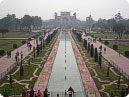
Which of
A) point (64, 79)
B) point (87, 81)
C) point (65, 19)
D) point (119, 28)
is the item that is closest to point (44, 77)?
point (64, 79)

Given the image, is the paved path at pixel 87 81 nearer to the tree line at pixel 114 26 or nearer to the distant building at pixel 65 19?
the tree line at pixel 114 26

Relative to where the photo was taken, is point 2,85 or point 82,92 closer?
point 82,92

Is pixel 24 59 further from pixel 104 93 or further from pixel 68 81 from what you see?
pixel 104 93

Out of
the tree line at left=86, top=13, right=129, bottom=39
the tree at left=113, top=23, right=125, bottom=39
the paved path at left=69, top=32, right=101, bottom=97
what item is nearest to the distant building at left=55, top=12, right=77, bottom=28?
the tree line at left=86, top=13, right=129, bottom=39

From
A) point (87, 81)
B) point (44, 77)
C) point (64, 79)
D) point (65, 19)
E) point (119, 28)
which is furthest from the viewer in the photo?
point (65, 19)

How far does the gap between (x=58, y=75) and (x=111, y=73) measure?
3.83m

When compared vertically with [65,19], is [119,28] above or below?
below

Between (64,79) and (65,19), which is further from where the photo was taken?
(65,19)

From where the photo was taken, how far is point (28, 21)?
70938 millimetres

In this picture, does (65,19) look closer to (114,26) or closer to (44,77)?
(114,26)

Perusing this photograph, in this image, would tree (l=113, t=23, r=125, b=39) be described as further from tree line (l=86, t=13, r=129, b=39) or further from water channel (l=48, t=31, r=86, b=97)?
water channel (l=48, t=31, r=86, b=97)

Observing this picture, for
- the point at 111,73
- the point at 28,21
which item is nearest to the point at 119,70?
the point at 111,73

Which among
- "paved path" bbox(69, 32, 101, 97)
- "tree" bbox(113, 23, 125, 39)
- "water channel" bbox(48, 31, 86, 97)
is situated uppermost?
"tree" bbox(113, 23, 125, 39)

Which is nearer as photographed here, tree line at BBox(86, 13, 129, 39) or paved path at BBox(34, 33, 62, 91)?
paved path at BBox(34, 33, 62, 91)
